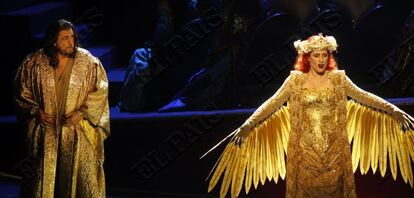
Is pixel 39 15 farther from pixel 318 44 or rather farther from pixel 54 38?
pixel 318 44

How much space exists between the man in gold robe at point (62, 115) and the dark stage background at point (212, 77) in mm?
843

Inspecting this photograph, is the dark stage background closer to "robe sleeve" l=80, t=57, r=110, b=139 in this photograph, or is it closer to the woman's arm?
"robe sleeve" l=80, t=57, r=110, b=139

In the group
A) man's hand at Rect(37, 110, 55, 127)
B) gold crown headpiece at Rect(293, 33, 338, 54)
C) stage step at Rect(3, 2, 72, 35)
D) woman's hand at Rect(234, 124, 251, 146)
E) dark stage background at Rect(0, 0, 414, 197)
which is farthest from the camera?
stage step at Rect(3, 2, 72, 35)

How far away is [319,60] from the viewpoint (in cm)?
536

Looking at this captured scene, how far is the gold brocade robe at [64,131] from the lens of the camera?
5793mm

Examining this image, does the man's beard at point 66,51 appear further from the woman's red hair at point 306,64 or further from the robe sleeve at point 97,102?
the woman's red hair at point 306,64

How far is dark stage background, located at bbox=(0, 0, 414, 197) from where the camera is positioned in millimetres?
7035

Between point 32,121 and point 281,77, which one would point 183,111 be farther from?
point 32,121

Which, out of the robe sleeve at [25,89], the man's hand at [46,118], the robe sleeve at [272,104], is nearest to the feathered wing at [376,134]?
the robe sleeve at [272,104]

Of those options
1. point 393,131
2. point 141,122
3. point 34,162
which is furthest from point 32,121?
point 393,131

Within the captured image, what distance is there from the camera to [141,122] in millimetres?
7426

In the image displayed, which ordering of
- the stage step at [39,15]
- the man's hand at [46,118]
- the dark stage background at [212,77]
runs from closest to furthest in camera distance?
the man's hand at [46,118] → the dark stage background at [212,77] → the stage step at [39,15]

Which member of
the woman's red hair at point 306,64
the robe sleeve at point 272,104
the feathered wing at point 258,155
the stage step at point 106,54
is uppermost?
the stage step at point 106,54

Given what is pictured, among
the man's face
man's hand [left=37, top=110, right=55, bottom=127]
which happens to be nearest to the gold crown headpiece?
the man's face
